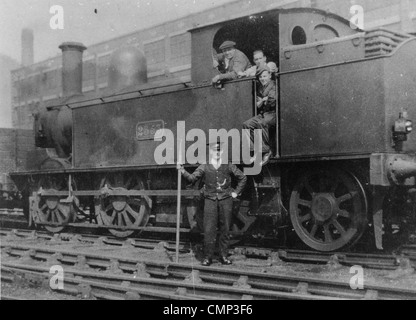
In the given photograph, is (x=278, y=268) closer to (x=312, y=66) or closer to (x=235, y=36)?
(x=312, y=66)

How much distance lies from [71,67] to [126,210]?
404cm

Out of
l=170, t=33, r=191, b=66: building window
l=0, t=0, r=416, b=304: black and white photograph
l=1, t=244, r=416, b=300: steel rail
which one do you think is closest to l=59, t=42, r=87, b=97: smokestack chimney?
l=0, t=0, r=416, b=304: black and white photograph

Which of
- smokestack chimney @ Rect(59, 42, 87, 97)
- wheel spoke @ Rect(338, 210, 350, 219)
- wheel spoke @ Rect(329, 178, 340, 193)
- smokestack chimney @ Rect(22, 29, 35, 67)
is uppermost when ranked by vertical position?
smokestack chimney @ Rect(22, 29, 35, 67)

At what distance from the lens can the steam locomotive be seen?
5.66m

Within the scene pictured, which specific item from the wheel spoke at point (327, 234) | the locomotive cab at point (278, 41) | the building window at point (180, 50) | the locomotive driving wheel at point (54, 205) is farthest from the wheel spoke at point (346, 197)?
the building window at point (180, 50)

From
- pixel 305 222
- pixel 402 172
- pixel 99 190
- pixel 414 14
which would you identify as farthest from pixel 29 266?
pixel 414 14

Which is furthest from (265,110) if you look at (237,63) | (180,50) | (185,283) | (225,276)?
(180,50)

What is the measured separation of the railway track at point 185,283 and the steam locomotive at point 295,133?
135 cm

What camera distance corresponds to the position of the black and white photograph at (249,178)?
516 cm

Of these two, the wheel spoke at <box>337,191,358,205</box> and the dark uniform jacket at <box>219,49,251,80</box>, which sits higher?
the dark uniform jacket at <box>219,49,251,80</box>

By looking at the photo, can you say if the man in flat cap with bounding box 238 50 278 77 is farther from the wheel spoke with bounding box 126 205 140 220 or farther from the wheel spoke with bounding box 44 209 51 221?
the wheel spoke with bounding box 44 209 51 221

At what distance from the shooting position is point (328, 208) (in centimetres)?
600

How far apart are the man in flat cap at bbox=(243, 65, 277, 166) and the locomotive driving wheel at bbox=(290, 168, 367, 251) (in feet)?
1.99

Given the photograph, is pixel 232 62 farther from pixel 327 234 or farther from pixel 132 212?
pixel 132 212
